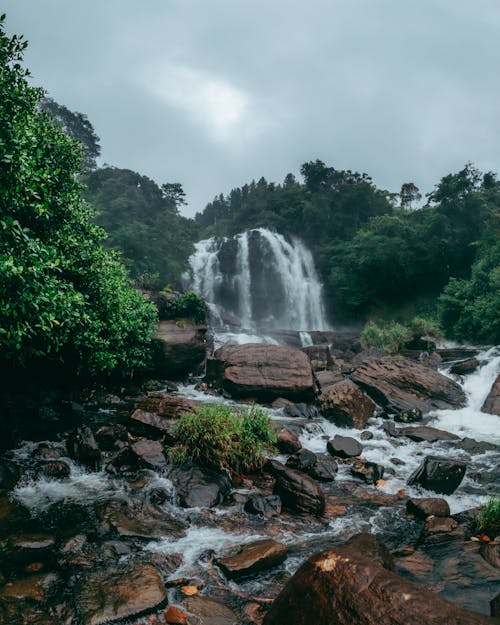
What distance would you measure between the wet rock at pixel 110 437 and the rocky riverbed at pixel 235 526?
36 millimetres

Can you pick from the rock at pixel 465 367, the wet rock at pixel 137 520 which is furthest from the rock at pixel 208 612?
the rock at pixel 465 367

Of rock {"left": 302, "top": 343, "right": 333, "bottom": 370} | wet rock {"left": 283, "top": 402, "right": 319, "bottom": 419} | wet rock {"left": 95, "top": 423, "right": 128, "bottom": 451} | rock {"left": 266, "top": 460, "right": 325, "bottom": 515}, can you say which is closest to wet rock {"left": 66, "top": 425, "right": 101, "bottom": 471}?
wet rock {"left": 95, "top": 423, "right": 128, "bottom": 451}

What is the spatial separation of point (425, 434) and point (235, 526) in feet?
24.4

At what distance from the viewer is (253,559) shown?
4840 mm

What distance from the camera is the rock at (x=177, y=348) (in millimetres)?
16297

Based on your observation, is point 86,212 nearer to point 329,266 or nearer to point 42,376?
point 42,376

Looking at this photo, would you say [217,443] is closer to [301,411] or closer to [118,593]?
[118,593]

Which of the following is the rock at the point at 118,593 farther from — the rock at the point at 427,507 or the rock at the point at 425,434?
the rock at the point at 425,434

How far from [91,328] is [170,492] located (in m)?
4.70

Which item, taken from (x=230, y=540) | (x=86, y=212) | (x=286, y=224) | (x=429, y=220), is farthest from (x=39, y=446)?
(x=286, y=224)

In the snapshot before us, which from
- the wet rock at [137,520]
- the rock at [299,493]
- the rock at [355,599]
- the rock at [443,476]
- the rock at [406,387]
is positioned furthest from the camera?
the rock at [406,387]

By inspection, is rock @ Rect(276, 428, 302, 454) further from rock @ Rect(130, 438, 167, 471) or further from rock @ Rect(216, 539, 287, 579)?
rock @ Rect(216, 539, 287, 579)

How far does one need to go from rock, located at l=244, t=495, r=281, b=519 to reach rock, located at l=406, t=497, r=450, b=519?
91.5 inches

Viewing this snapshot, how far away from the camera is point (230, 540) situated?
5.56m
